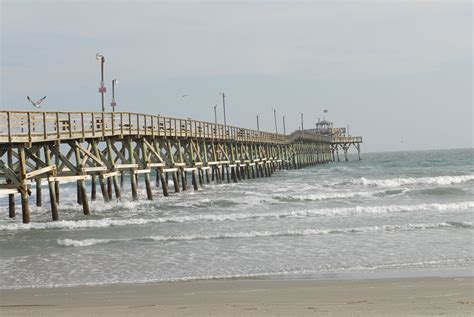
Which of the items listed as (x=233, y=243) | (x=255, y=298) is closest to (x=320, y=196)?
(x=233, y=243)

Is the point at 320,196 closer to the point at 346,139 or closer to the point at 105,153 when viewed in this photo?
the point at 105,153

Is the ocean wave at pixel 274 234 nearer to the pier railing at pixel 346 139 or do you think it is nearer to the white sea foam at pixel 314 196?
the white sea foam at pixel 314 196

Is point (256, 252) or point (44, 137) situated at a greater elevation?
point (44, 137)

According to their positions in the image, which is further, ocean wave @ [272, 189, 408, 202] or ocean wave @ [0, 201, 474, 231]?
ocean wave @ [272, 189, 408, 202]

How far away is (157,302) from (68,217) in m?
14.3

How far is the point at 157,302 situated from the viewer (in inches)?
295

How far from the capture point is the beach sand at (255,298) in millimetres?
6578

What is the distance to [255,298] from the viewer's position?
748 centimetres

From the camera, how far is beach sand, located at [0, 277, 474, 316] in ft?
21.6

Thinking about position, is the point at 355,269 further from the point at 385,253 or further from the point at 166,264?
the point at 166,264

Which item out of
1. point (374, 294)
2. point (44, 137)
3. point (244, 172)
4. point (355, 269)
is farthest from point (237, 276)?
point (244, 172)

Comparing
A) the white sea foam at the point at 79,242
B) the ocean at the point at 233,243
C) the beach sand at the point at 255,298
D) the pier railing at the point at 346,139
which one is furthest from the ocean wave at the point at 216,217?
the pier railing at the point at 346,139

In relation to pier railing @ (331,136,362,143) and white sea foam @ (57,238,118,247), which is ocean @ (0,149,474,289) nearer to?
white sea foam @ (57,238,118,247)

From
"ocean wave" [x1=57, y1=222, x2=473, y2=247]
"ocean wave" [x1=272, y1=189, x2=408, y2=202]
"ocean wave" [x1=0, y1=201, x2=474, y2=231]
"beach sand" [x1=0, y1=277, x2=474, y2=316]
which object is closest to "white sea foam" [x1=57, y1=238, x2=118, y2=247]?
"ocean wave" [x1=57, y1=222, x2=473, y2=247]
